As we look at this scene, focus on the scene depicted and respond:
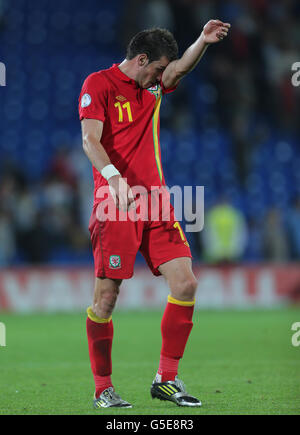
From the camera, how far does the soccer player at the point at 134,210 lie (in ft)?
17.7

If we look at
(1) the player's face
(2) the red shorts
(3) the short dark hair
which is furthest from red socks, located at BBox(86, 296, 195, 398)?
(3) the short dark hair

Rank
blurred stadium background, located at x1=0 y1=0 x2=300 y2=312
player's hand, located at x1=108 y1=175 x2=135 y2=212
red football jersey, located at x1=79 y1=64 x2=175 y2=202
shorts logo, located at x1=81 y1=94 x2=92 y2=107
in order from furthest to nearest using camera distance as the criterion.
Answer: blurred stadium background, located at x1=0 y1=0 x2=300 y2=312, red football jersey, located at x1=79 y1=64 x2=175 y2=202, shorts logo, located at x1=81 y1=94 x2=92 y2=107, player's hand, located at x1=108 y1=175 x2=135 y2=212

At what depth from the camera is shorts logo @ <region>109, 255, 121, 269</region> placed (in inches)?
212

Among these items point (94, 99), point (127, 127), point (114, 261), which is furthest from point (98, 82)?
point (114, 261)

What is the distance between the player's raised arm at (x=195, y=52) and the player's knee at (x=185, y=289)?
4.15ft

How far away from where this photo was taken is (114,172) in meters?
5.16

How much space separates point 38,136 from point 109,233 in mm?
12043

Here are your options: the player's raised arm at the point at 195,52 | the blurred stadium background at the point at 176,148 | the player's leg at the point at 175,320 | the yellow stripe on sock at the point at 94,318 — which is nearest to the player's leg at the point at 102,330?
the yellow stripe on sock at the point at 94,318

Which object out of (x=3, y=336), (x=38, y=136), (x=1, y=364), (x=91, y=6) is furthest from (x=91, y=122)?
(x=91, y=6)

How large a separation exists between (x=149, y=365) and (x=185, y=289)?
2285mm

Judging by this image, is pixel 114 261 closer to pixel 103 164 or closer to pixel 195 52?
pixel 103 164

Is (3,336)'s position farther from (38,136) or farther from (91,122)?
(38,136)

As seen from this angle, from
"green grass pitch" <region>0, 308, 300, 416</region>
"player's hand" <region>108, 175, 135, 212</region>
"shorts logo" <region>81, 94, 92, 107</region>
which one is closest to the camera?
"player's hand" <region>108, 175, 135, 212</region>

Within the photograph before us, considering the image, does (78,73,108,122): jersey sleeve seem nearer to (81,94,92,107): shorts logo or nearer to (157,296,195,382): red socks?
(81,94,92,107): shorts logo
